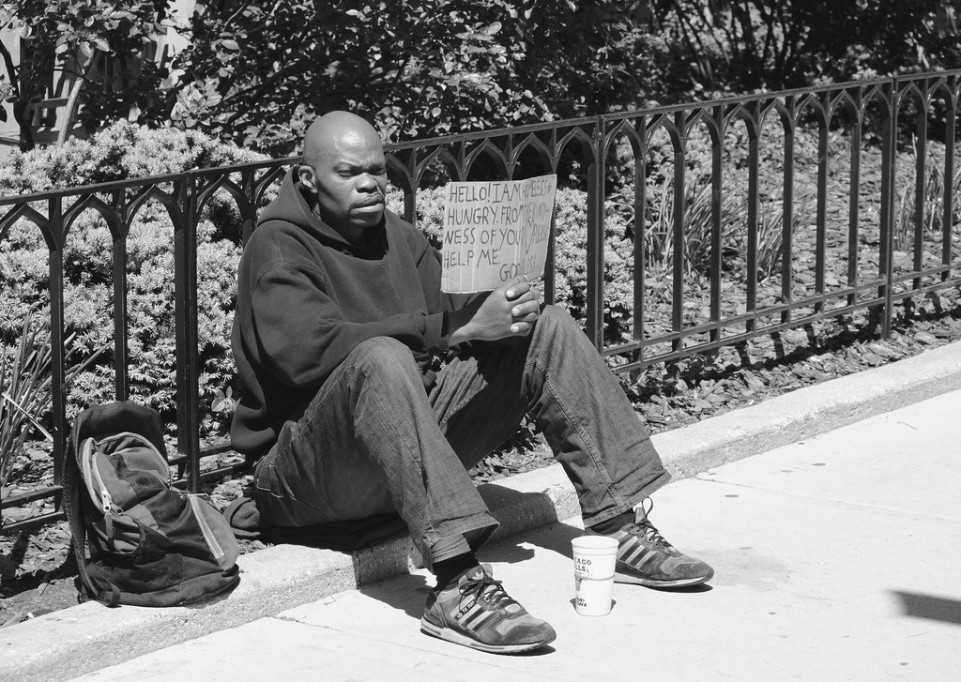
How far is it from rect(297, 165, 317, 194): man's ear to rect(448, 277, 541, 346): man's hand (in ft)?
1.78

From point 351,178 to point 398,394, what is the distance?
0.69 m

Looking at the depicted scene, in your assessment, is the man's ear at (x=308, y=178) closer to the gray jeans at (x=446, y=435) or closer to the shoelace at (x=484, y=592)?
the gray jeans at (x=446, y=435)

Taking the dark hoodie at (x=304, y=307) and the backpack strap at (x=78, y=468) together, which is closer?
the backpack strap at (x=78, y=468)

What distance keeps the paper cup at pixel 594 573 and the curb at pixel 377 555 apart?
62cm

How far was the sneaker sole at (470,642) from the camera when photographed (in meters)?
3.41

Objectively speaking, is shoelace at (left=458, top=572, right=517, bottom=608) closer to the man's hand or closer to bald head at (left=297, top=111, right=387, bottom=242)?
the man's hand

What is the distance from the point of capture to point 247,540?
4.10m

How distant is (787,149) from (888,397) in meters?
1.14

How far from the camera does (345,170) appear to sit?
381 centimetres

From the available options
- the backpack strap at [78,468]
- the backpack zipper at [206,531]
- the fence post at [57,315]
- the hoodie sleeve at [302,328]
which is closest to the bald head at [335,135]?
the hoodie sleeve at [302,328]

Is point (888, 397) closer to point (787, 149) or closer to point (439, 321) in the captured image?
point (787, 149)

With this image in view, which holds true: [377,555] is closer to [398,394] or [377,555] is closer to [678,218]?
[398,394]

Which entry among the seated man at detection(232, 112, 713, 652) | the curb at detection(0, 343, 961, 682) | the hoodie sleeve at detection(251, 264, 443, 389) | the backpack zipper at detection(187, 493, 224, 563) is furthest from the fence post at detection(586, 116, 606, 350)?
the backpack zipper at detection(187, 493, 224, 563)

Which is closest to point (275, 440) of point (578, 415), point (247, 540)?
point (247, 540)
